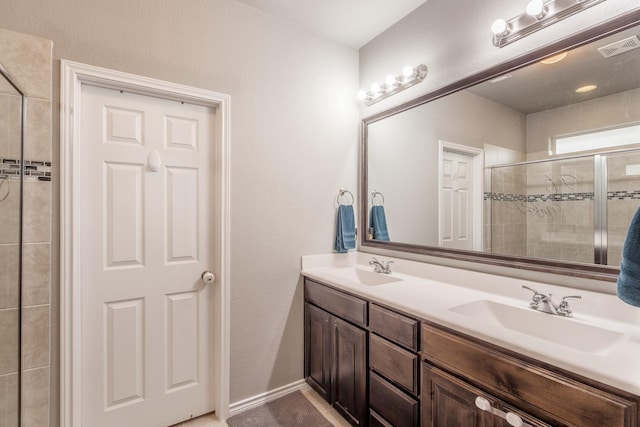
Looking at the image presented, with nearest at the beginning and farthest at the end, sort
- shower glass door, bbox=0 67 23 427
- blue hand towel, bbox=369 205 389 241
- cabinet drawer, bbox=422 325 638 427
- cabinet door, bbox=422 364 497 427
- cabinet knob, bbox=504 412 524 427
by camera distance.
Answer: cabinet drawer, bbox=422 325 638 427, cabinet knob, bbox=504 412 524 427, cabinet door, bbox=422 364 497 427, shower glass door, bbox=0 67 23 427, blue hand towel, bbox=369 205 389 241

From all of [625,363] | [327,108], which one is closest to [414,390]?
[625,363]

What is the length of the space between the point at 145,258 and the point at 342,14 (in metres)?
1.94

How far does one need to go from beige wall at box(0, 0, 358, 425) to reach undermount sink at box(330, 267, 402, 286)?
23cm

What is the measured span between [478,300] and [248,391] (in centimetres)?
150

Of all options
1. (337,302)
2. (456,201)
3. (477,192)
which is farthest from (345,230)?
(477,192)

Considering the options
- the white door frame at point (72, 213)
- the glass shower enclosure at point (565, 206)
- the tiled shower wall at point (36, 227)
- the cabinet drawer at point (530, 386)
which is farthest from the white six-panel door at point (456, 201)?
the tiled shower wall at point (36, 227)

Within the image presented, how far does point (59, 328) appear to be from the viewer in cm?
146

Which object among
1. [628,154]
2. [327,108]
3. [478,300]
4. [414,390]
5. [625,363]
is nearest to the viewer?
[625,363]

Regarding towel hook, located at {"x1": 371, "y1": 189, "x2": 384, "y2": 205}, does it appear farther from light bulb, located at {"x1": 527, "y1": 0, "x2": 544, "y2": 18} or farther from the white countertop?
light bulb, located at {"x1": 527, "y1": 0, "x2": 544, "y2": 18}

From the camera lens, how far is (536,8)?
51.9 inches

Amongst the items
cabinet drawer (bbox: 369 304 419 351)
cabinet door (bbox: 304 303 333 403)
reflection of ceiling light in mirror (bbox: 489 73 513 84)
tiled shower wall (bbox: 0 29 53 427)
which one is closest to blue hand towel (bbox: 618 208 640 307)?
cabinet drawer (bbox: 369 304 419 351)

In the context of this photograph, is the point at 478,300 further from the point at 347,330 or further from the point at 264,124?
the point at 264,124

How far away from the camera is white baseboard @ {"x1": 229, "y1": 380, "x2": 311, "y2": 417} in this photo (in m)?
1.90

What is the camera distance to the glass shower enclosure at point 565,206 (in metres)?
1.18
